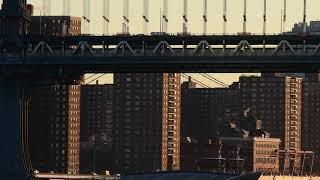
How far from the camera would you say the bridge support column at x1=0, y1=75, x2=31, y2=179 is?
527 ft

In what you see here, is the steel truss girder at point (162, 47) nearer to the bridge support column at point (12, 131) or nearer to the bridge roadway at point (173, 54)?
the bridge roadway at point (173, 54)

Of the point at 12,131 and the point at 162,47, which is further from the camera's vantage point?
the point at 162,47

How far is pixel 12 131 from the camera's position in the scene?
6348 inches

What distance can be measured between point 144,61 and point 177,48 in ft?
14.9

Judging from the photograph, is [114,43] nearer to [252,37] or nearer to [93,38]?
[93,38]

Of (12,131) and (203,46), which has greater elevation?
(203,46)

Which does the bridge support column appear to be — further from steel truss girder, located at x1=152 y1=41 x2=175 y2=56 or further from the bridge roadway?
steel truss girder, located at x1=152 y1=41 x2=175 y2=56

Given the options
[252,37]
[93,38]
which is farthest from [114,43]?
[252,37]

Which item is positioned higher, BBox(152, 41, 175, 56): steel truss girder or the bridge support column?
BBox(152, 41, 175, 56): steel truss girder

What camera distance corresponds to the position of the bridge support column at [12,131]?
6319 inches

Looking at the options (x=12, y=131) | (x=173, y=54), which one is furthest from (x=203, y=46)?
(x=12, y=131)

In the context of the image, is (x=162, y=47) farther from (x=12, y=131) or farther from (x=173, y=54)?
(x=12, y=131)

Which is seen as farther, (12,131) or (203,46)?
(12,131)

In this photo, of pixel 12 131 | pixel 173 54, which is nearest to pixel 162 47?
pixel 173 54
